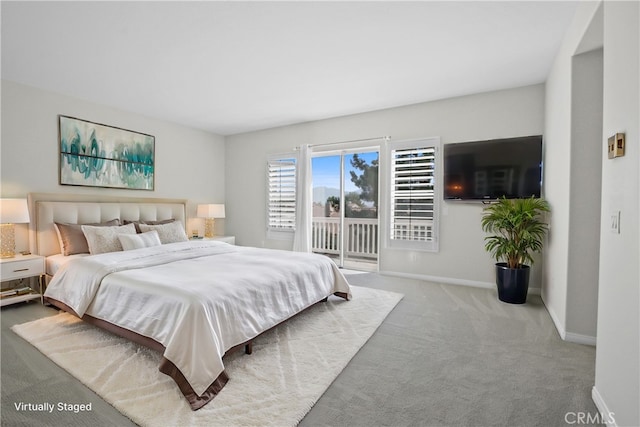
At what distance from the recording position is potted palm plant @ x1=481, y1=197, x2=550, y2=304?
3219 millimetres

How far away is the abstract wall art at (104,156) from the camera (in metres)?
3.86

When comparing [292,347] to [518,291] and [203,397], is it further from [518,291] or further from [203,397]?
[518,291]

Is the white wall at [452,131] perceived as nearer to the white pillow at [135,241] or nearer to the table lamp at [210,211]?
the table lamp at [210,211]

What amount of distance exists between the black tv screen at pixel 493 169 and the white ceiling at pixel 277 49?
771 mm

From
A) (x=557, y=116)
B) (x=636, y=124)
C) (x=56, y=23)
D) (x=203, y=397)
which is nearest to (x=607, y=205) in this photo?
(x=636, y=124)

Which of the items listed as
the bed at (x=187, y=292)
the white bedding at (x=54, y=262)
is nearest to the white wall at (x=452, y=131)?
the bed at (x=187, y=292)

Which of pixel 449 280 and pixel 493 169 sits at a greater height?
pixel 493 169

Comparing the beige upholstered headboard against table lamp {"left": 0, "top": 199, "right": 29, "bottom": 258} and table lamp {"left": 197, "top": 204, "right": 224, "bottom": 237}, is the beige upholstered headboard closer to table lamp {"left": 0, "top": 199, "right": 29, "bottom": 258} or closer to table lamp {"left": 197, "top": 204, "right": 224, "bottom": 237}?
table lamp {"left": 0, "top": 199, "right": 29, "bottom": 258}

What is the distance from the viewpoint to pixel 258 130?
586cm

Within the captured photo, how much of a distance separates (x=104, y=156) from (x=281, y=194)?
2860 mm

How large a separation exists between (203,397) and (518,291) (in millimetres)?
3405

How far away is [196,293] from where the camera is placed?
1.94m

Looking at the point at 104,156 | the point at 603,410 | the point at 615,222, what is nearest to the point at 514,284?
the point at 603,410

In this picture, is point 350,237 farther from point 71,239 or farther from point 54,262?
point 54,262
